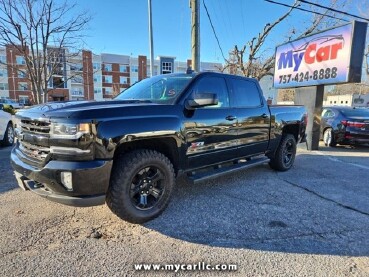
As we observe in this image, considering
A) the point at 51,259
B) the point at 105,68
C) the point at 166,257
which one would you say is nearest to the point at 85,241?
the point at 51,259

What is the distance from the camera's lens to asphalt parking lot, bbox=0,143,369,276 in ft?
8.77

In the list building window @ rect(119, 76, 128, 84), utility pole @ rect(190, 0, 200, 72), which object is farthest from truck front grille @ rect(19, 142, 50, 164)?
building window @ rect(119, 76, 128, 84)

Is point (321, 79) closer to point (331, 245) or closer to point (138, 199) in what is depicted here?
point (331, 245)

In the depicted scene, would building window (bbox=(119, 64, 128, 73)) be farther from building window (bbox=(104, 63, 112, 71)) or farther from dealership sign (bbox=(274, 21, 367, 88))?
dealership sign (bbox=(274, 21, 367, 88))

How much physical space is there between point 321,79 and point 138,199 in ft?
26.4

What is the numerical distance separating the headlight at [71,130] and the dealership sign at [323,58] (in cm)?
803

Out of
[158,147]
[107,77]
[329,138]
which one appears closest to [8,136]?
[158,147]

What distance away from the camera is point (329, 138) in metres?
10.4

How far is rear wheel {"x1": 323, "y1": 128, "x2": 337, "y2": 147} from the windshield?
26.0 ft

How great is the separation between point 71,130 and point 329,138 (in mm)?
9907

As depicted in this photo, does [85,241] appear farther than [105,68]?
No

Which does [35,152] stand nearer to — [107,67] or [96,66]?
[96,66]

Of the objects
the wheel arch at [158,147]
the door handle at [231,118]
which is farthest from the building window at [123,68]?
the wheel arch at [158,147]

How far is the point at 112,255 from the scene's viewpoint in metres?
2.80
